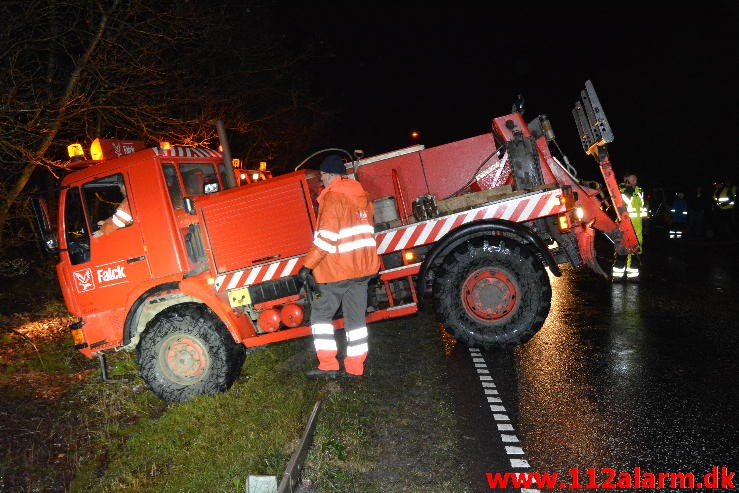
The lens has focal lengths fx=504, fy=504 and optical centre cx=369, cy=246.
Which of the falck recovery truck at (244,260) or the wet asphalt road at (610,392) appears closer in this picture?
the wet asphalt road at (610,392)

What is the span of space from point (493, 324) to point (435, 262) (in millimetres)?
878

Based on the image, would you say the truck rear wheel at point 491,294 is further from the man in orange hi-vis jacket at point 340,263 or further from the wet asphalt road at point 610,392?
the man in orange hi-vis jacket at point 340,263

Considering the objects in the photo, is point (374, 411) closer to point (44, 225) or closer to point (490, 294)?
point (490, 294)

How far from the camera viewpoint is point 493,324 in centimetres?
524

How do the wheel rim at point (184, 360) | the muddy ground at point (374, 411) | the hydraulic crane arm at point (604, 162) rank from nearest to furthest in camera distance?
the muddy ground at point (374, 411) < the wheel rim at point (184, 360) < the hydraulic crane arm at point (604, 162)

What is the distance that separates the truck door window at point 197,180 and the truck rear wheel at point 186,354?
1.27 meters

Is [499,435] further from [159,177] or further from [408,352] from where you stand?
[159,177]

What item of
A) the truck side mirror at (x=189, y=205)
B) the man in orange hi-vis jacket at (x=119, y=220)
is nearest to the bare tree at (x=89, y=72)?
the man in orange hi-vis jacket at (x=119, y=220)

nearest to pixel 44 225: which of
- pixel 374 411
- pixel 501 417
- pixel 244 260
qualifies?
pixel 244 260

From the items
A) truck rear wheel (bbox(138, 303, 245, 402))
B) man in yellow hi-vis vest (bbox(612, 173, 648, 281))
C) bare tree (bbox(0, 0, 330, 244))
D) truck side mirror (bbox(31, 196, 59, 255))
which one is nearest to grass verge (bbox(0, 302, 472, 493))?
truck rear wheel (bbox(138, 303, 245, 402))

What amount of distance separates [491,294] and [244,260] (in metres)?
2.58

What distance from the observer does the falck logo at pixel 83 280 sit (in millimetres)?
5430

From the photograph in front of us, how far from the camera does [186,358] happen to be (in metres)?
5.27

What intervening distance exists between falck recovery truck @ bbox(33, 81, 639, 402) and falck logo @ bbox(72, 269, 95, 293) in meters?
0.01
